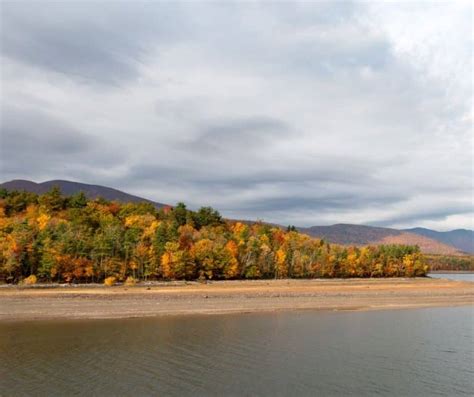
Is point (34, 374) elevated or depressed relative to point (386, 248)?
depressed

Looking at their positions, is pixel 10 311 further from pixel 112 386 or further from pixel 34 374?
pixel 112 386

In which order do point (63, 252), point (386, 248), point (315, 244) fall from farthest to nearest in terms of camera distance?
point (386, 248) < point (315, 244) < point (63, 252)

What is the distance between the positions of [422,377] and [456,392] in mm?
2681

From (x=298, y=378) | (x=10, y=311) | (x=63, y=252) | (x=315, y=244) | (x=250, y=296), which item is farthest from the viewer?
(x=315, y=244)

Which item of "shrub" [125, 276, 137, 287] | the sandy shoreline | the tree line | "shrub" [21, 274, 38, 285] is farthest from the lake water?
the tree line

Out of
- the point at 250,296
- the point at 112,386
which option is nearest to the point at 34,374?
the point at 112,386

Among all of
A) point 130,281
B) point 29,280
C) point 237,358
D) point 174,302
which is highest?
point 29,280

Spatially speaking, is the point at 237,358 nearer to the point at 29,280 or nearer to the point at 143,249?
the point at 29,280

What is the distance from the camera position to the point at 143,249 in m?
87.8

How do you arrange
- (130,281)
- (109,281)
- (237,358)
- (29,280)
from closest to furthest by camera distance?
(237,358) < (29,280) < (109,281) < (130,281)

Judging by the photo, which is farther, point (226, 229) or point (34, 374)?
point (226, 229)

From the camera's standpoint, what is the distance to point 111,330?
38.9 metres

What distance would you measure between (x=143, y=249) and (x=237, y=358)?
6214 centimetres

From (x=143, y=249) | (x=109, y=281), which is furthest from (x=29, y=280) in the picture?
(x=143, y=249)
